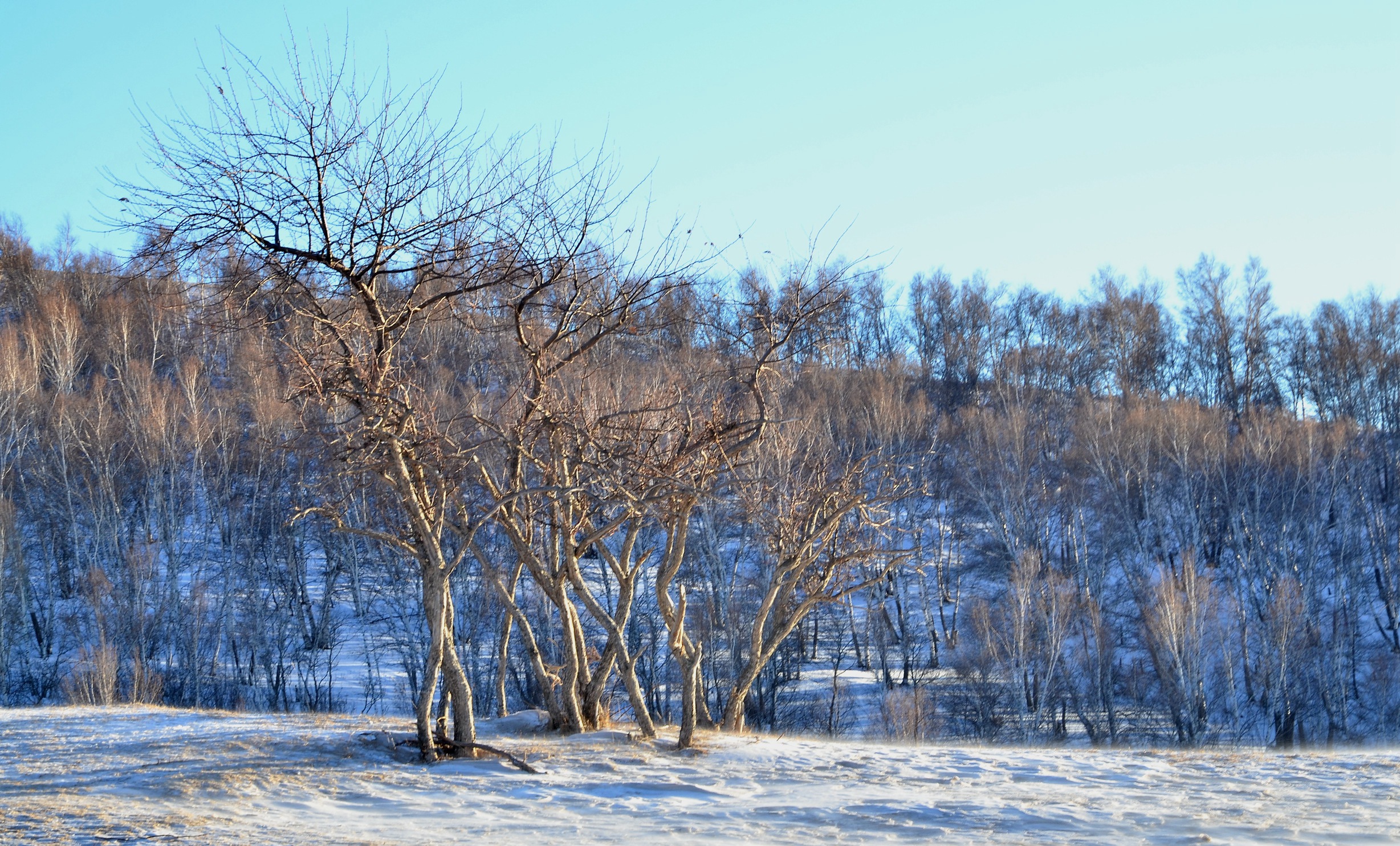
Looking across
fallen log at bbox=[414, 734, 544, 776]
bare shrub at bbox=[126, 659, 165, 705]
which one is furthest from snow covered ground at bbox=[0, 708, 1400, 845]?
bare shrub at bbox=[126, 659, 165, 705]

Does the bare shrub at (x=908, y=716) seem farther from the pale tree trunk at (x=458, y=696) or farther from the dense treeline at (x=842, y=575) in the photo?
the pale tree trunk at (x=458, y=696)

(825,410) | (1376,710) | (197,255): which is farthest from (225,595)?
(1376,710)

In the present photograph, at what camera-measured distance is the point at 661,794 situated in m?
7.56

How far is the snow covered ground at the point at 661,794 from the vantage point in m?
6.14

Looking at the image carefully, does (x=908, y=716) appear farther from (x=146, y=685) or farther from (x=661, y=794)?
(x=661, y=794)

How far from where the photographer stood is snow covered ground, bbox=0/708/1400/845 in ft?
20.2

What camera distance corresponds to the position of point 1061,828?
6387 mm

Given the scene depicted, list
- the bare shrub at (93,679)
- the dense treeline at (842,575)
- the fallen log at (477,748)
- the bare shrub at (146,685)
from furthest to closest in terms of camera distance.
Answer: the dense treeline at (842,575) < the bare shrub at (146,685) < the bare shrub at (93,679) < the fallen log at (477,748)

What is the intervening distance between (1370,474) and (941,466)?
55.3 ft

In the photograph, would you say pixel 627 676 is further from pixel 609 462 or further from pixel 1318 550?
pixel 1318 550

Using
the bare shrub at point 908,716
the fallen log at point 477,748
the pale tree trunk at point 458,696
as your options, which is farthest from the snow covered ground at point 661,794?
the bare shrub at point 908,716

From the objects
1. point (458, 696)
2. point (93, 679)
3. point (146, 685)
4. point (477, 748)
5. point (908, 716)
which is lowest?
point (908, 716)

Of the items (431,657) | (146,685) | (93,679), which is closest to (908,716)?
(146,685)

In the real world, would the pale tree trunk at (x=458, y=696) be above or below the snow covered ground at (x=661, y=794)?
above
